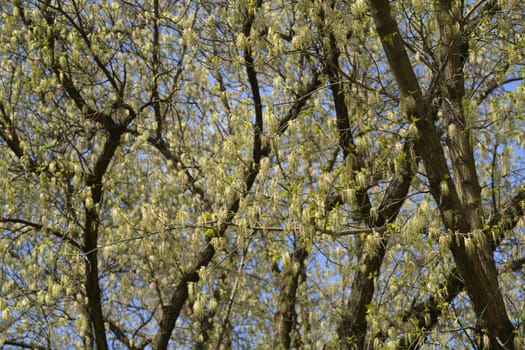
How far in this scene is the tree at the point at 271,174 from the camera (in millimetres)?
5551

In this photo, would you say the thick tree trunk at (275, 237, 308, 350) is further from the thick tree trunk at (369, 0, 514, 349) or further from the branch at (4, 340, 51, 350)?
the thick tree trunk at (369, 0, 514, 349)

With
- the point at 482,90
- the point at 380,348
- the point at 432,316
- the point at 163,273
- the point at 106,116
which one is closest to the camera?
the point at 380,348

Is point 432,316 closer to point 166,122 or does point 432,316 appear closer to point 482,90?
point 482,90

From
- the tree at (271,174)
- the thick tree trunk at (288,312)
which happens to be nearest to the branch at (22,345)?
the tree at (271,174)

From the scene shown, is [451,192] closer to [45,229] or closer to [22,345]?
[45,229]

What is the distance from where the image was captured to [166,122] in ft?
32.4

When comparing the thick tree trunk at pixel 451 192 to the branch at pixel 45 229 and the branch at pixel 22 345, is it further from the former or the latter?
the branch at pixel 22 345

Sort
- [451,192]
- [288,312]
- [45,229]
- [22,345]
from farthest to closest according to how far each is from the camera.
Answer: [288,312] → [22,345] → [45,229] → [451,192]

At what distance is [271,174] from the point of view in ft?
19.1

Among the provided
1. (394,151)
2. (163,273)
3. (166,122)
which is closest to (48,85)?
(166,122)

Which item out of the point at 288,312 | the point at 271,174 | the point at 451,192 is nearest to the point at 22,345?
the point at 288,312

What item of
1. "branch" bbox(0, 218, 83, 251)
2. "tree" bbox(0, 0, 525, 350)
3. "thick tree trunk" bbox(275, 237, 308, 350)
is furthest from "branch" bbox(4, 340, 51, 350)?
"thick tree trunk" bbox(275, 237, 308, 350)

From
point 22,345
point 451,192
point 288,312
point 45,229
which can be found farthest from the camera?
point 288,312

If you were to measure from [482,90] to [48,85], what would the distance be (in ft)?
17.1
